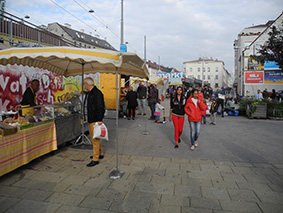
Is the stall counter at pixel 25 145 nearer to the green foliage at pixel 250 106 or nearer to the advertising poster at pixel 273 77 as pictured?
the green foliage at pixel 250 106

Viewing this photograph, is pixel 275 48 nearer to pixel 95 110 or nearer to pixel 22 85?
pixel 95 110

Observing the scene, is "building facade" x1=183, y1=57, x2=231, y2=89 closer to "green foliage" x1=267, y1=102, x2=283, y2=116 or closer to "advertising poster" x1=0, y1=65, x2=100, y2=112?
"green foliage" x1=267, y1=102, x2=283, y2=116

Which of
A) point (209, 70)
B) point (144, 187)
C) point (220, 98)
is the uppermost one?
point (209, 70)

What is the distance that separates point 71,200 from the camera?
130 inches

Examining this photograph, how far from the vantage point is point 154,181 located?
399 cm

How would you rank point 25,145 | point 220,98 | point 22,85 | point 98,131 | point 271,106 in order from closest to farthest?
point 25,145 → point 98,131 → point 22,85 → point 271,106 → point 220,98

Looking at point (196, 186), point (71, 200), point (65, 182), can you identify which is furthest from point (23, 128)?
Result: point (196, 186)

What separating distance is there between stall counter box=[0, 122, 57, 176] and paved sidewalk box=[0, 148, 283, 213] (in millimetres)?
277

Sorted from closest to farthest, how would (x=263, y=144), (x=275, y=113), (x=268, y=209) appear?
(x=268, y=209)
(x=263, y=144)
(x=275, y=113)

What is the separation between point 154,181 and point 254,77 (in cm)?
2899

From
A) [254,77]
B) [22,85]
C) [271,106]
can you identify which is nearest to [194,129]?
[22,85]

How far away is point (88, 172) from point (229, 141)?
4.87m

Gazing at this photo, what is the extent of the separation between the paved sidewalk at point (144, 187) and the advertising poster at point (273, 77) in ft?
88.7

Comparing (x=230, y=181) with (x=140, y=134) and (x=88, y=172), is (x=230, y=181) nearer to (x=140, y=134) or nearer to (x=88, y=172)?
(x=88, y=172)
